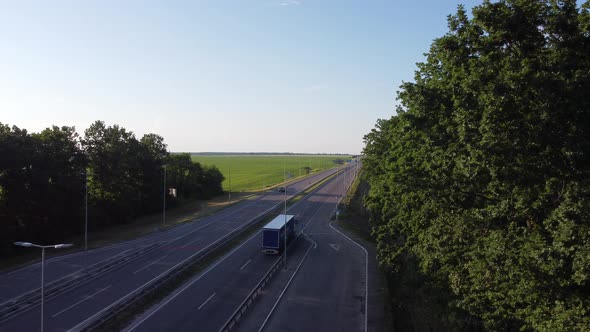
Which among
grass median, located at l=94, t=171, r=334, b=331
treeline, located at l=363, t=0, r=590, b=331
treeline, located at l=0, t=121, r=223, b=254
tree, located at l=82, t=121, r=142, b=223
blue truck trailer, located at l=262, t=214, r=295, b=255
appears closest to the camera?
treeline, located at l=363, t=0, r=590, b=331

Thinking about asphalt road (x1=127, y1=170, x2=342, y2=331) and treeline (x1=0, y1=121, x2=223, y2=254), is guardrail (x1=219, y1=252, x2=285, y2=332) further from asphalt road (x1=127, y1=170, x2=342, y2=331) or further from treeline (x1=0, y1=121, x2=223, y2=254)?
treeline (x1=0, y1=121, x2=223, y2=254)

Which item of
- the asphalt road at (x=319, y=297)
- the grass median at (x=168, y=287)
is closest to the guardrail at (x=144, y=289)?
the grass median at (x=168, y=287)

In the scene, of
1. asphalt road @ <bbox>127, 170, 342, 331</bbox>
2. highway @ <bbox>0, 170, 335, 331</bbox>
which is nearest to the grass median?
asphalt road @ <bbox>127, 170, 342, 331</bbox>

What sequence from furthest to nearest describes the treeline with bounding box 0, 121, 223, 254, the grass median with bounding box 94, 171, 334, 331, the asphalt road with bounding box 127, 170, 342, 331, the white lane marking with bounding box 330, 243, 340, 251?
1. the white lane marking with bounding box 330, 243, 340, 251
2. the treeline with bounding box 0, 121, 223, 254
3. the asphalt road with bounding box 127, 170, 342, 331
4. the grass median with bounding box 94, 171, 334, 331

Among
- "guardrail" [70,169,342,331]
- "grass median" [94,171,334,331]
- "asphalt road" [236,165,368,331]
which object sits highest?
"guardrail" [70,169,342,331]

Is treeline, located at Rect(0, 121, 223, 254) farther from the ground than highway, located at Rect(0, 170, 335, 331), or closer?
farther from the ground

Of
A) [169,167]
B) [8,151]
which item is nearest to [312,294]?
[8,151]

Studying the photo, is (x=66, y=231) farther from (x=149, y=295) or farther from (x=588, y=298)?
(x=588, y=298)
